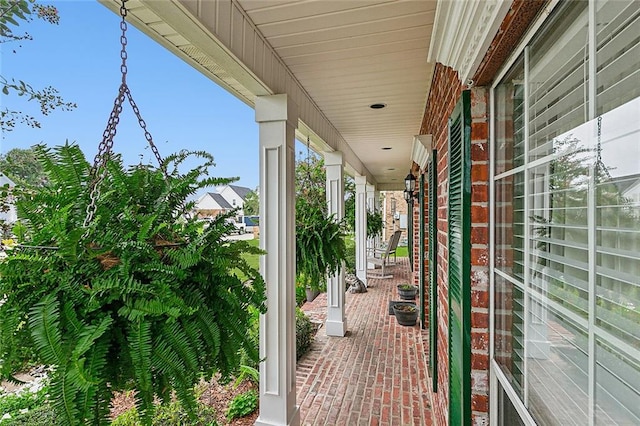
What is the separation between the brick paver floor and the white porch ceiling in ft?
8.24

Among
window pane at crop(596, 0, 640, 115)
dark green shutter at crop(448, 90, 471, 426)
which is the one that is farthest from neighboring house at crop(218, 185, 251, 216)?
window pane at crop(596, 0, 640, 115)

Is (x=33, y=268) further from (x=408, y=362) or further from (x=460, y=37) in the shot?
(x=408, y=362)

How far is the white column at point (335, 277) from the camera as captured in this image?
4309 mm

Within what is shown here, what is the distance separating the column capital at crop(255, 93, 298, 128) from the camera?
220 centimetres

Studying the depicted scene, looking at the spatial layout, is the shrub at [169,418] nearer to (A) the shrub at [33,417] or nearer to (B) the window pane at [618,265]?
(A) the shrub at [33,417]

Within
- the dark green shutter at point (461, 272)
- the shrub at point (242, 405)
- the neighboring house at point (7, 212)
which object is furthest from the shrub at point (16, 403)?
the dark green shutter at point (461, 272)

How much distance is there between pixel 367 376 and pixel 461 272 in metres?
2.34

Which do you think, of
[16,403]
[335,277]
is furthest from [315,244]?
[16,403]

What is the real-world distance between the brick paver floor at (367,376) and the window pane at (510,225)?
2.03 m

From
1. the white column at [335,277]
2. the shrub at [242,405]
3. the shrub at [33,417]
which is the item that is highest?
the white column at [335,277]

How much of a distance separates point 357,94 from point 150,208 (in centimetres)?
227

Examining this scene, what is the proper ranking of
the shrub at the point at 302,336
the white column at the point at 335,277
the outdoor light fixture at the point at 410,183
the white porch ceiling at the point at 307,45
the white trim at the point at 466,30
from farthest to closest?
the outdoor light fixture at the point at 410,183
the white column at the point at 335,277
the shrub at the point at 302,336
the white porch ceiling at the point at 307,45
the white trim at the point at 466,30

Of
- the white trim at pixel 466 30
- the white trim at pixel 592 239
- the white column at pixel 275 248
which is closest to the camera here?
the white trim at pixel 592 239

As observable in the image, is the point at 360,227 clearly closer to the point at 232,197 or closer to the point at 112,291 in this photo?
the point at 232,197
